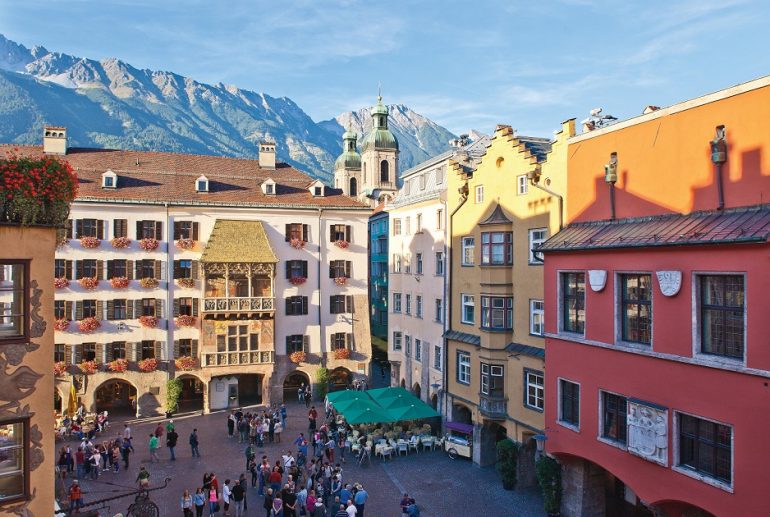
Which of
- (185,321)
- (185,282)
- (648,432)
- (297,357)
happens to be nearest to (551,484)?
(648,432)

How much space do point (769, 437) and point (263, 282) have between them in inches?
1336

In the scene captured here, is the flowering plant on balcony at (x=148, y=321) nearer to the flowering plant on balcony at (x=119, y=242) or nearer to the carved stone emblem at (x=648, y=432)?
the flowering plant on balcony at (x=119, y=242)

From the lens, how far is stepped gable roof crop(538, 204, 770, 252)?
15.5 m

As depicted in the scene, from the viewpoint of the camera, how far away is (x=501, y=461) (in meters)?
27.8

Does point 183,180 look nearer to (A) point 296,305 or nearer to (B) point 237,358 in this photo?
(A) point 296,305

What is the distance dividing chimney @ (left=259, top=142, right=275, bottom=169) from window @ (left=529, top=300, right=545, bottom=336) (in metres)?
29.0

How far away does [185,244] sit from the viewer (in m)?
40.9

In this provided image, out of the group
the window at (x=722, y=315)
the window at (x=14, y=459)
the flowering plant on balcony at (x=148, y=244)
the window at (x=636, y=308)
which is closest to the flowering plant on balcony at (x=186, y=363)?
the flowering plant on balcony at (x=148, y=244)

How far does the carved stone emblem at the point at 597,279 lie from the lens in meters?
20.3

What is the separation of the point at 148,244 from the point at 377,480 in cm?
2307

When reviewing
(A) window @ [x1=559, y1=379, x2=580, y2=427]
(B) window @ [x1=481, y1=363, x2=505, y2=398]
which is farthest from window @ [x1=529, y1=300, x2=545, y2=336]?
(A) window @ [x1=559, y1=379, x2=580, y2=427]

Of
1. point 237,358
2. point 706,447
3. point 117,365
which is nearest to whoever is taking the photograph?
point 706,447

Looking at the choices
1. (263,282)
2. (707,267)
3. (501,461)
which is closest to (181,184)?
(263,282)

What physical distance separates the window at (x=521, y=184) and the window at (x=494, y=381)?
8.97m
